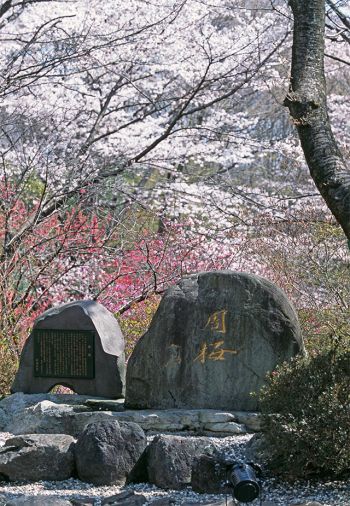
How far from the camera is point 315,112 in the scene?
5.63 metres

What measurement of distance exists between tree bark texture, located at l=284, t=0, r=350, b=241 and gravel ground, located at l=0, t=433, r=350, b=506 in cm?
154

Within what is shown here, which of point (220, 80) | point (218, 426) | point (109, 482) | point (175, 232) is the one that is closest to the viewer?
point (109, 482)

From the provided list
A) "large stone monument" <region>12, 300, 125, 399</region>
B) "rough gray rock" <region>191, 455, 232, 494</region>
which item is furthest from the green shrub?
"large stone monument" <region>12, 300, 125, 399</region>

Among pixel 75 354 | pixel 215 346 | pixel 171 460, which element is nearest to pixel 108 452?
pixel 171 460

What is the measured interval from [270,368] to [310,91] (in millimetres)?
2293

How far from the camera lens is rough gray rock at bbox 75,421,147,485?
5.73m

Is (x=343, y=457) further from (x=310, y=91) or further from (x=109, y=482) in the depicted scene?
(x=310, y=91)

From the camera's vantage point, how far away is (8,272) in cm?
980

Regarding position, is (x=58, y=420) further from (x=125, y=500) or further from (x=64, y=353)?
(x=125, y=500)

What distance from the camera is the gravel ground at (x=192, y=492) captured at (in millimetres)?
5184

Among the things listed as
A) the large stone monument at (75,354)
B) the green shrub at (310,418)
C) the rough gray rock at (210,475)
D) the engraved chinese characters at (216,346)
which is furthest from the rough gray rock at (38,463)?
the large stone monument at (75,354)

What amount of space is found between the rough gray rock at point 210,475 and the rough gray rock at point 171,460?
194 millimetres

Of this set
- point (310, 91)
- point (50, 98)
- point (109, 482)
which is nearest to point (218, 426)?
point (109, 482)

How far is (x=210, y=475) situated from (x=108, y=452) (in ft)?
2.43
